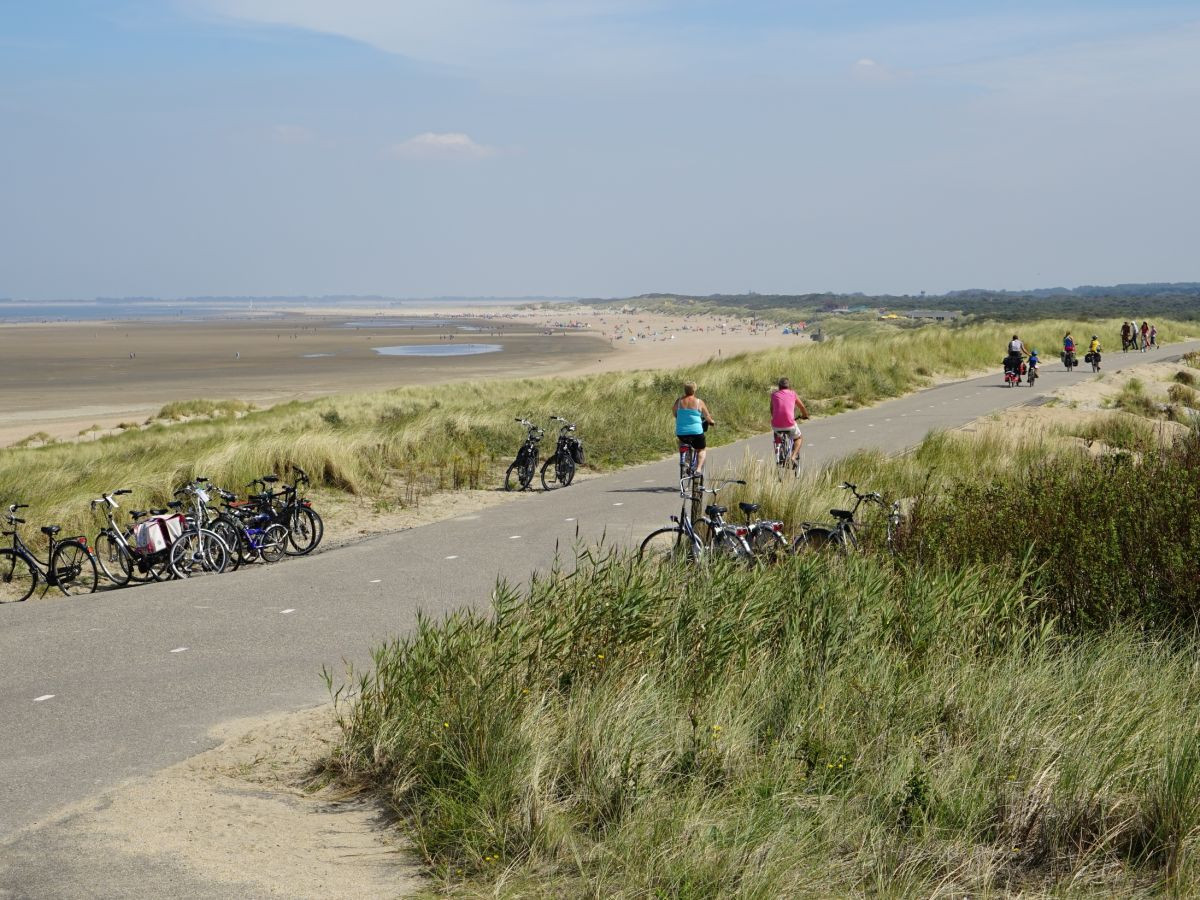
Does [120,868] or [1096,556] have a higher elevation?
[1096,556]

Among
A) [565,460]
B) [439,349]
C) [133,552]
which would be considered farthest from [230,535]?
[439,349]

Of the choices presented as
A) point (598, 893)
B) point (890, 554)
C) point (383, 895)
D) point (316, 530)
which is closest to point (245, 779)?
point (383, 895)

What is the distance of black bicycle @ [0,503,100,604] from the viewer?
1297 centimetres

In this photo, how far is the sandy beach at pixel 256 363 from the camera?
5088 cm

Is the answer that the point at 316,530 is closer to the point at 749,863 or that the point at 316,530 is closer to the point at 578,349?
the point at 749,863

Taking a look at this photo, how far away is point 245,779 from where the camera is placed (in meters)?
6.63

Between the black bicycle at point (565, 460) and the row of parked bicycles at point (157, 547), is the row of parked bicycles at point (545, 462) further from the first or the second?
the row of parked bicycles at point (157, 547)

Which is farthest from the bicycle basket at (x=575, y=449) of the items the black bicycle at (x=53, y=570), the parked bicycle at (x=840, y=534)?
the parked bicycle at (x=840, y=534)

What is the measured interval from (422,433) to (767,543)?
11991mm

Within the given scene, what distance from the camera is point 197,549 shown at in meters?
13.5

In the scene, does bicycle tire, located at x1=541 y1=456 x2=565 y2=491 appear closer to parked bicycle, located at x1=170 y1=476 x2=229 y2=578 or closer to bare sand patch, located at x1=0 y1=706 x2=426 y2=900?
parked bicycle, located at x1=170 y1=476 x2=229 y2=578

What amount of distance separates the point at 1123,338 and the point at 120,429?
42.8 metres

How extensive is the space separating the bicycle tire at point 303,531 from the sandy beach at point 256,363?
2685cm

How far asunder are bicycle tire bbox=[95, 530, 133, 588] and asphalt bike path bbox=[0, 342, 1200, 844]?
109cm
